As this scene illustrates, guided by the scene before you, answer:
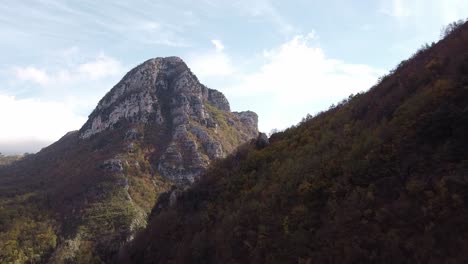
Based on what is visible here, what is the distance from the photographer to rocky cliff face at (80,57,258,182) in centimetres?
15350

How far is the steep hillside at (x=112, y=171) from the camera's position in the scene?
102 metres

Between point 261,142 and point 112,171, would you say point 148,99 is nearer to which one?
point 112,171

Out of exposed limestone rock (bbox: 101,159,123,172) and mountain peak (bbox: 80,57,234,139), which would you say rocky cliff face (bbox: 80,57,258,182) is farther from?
exposed limestone rock (bbox: 101,159,123,172)

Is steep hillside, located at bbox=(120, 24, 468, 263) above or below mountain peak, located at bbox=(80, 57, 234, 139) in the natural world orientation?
below

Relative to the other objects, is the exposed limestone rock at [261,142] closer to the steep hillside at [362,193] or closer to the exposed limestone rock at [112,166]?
the steep hillside at [362,193]

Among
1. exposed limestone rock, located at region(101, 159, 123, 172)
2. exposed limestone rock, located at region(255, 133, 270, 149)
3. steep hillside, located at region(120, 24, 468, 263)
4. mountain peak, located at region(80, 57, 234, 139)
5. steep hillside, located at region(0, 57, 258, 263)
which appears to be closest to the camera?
steep hillside, located at region(120, 24, 468, 263)

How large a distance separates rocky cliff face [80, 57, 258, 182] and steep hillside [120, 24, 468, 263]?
403 feet

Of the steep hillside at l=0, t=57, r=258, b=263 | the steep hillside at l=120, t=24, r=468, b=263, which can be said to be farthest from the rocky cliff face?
the steep hillside at l=120, t=24, r=468, b=263

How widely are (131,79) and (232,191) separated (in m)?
179

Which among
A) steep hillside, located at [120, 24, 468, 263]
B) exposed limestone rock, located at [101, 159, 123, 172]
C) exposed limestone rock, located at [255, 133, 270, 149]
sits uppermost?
exposed limestone rock, located at [101, 159, 123, 172]

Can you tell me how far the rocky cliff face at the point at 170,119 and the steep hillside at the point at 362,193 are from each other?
12291 centimetres

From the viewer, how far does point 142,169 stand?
14738cm

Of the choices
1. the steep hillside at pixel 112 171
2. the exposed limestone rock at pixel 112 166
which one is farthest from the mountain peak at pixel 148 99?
the exposed limestone rock at pixel 112 166

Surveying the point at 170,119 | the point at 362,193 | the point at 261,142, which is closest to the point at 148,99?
the point at 170,119
